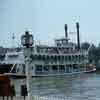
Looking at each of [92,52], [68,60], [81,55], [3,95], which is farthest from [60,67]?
[3,95]

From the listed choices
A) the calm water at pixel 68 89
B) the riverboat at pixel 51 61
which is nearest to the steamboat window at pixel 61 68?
the riverboat at pixel 51 61

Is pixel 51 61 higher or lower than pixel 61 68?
higher

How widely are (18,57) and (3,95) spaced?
58639 mm

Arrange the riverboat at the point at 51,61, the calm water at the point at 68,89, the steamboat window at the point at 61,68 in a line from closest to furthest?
the calm water at the point at 68,89 < the riverboat at the point at 51,61 < the steamboat window at the point at 61,68

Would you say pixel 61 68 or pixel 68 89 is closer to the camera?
pixel 68 89

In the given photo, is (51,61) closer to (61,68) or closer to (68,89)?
(61,68)

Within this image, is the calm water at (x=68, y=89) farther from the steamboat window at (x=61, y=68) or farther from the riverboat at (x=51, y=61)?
the riverboat at (x=51, y=61)

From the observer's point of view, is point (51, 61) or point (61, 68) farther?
point (61, 68)

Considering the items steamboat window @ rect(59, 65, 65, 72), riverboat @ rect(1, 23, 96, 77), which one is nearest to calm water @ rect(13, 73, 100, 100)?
steamboat window @ rect(59, 65, 65, 72)

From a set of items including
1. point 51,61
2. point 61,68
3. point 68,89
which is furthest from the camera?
point 61,68

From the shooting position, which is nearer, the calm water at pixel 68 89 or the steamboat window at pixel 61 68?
the calm water at pixel 68 89

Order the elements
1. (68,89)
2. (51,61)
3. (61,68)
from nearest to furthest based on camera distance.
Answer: (68,89), (51,61), (61,68)

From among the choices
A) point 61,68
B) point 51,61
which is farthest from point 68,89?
point 61,68

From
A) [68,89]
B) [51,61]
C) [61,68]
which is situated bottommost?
[68,89]
